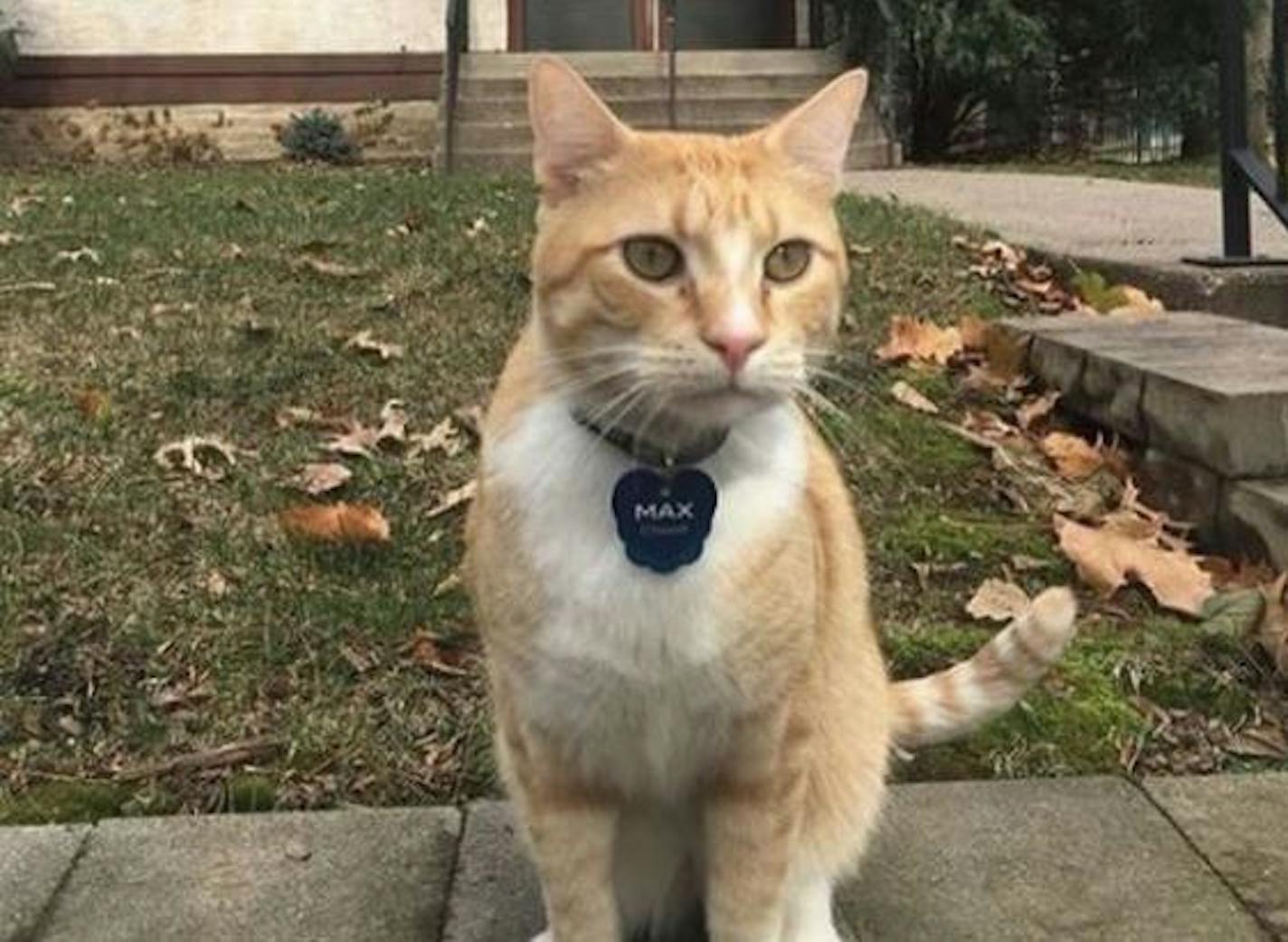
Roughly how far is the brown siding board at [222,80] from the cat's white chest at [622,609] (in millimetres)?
11677

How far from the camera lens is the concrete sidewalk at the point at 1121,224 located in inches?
202

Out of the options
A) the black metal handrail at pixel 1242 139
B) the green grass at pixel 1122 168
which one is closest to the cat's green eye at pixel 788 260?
the black metal handrail at pixel 1242 139

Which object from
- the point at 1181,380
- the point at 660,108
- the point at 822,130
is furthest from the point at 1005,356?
the point at 660,108

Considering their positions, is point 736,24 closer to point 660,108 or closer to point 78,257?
point 660,108

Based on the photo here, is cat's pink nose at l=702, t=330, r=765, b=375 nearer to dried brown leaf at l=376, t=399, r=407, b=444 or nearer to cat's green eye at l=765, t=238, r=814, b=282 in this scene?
cat's green eye at l=765, t=238, r=814, b=282

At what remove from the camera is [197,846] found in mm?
2559

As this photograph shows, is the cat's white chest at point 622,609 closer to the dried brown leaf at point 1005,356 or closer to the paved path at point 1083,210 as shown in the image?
the dried brown leaf at point 1005,356

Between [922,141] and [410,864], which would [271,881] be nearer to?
[410,864]

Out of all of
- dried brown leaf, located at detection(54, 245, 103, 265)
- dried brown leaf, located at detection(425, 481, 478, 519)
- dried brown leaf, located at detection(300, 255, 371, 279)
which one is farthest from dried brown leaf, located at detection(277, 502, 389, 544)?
dried brown leaf, located at detection(54, 245, 103, 265)

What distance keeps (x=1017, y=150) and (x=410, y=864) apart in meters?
12.2

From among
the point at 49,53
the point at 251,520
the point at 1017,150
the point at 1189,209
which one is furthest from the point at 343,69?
the point at 251,520

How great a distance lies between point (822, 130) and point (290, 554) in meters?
1.65

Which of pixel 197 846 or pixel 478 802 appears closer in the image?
pixel 197 846

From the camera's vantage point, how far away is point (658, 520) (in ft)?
6.68
